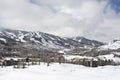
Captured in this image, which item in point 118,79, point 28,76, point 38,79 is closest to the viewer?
point 118,79

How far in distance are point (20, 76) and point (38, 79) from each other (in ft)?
13.9

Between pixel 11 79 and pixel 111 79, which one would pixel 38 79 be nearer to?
pixel 11 79

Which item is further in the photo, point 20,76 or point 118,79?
point 20,76

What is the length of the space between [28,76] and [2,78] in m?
3.78

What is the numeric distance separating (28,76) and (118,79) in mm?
12370

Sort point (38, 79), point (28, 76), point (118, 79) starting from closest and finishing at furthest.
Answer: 1. point (118, 79)
2. point (38, 79)
3. point (28, 76)

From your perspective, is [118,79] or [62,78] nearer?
[118,79]

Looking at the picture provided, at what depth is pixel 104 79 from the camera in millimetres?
31109

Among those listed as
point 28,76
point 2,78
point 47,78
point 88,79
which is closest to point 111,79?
point 88,79

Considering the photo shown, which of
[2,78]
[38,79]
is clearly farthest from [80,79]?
[2,78]

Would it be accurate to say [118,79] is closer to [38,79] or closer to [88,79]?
[88,79]

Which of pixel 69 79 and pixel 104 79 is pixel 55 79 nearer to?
pixel 69 79

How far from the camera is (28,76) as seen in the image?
35.4m

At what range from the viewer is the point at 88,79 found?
3247cm
